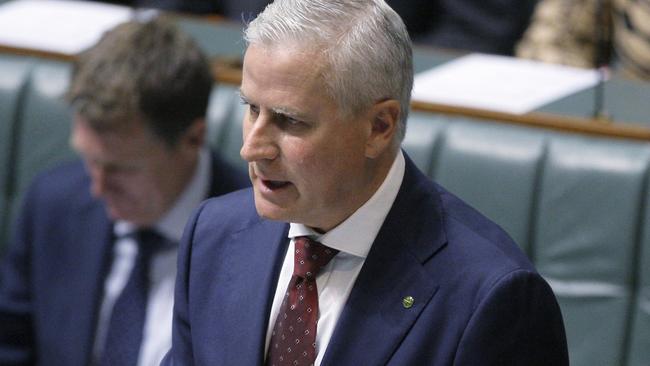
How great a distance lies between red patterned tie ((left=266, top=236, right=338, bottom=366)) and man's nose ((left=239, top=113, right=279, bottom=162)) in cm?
15

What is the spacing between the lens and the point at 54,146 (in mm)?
2330

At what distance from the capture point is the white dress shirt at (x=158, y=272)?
1.96 m

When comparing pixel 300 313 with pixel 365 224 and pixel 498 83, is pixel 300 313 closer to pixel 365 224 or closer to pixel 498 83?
pixel 365 224

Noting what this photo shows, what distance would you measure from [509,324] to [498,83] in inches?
42.2

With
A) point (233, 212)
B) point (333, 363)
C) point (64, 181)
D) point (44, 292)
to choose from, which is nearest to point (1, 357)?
point (44, 292)

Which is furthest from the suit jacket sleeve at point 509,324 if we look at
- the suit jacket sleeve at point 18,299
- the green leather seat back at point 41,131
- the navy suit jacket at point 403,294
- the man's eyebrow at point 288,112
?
the green leather seat back at point 41,131

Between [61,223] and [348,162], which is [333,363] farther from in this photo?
[61,223]

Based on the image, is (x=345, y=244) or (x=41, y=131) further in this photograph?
(x=41, y=131)

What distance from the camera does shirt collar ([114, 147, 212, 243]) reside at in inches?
78.6

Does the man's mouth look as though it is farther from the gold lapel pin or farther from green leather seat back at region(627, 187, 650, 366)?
green leather seat back at region(627, 187, 650, 366)

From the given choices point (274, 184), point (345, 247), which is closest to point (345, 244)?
point (345, 247)

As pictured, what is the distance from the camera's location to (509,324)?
1312mm

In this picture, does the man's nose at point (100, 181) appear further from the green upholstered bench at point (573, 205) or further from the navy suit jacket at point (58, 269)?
the green upholstered bench at point (573, 205)

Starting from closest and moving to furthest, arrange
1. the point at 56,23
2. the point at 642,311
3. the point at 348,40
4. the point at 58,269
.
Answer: the point at 348,40 → the point at 642,311 → the point at 58,269 → the point at 56,23
